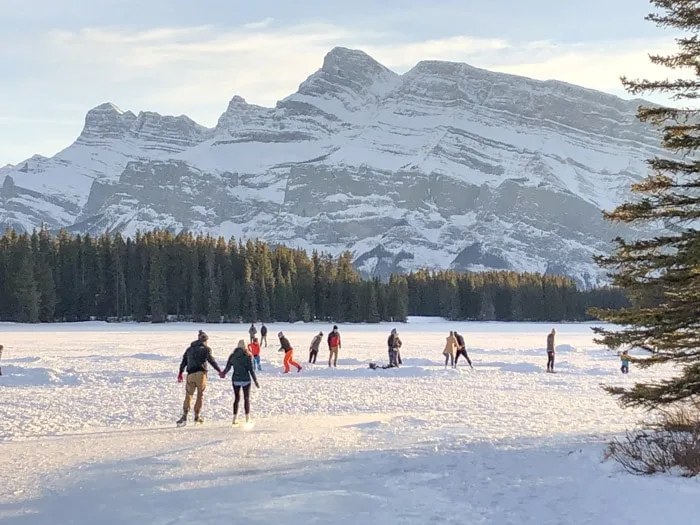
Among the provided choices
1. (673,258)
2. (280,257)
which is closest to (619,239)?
(673,258)

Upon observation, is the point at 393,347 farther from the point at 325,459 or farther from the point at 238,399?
the point at 325,459

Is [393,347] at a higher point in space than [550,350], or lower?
higher

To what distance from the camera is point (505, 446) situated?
12969 mm

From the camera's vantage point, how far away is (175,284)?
11456cm

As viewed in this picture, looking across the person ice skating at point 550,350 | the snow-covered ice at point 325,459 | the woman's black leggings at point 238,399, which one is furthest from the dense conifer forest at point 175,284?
the woman's black leggings at point 238,399

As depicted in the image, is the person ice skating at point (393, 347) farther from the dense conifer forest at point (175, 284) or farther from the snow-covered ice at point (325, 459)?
the dense conifer forest at point (175, 284)

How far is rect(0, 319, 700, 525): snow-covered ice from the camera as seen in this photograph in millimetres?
9156

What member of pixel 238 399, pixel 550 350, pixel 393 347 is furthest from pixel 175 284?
pixel 238 399

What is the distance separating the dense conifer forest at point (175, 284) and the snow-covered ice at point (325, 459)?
84797mm

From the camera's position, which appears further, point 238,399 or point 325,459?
point 238,399

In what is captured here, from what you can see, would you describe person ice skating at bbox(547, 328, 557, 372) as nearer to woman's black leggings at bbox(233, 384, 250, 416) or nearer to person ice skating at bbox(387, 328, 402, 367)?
person ice skating at bbox(387, 328, 402, 367)

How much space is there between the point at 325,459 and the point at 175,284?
105761 millimetres

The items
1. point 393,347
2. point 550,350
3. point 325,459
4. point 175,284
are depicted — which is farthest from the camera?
point 175,284

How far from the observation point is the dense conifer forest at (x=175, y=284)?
103 m
